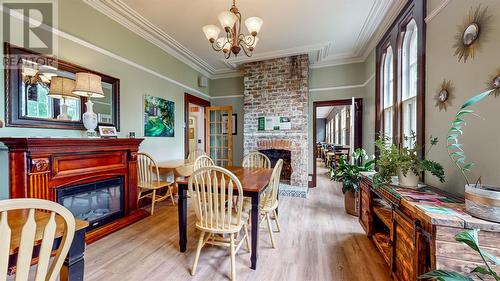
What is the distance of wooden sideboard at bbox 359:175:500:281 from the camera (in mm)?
1100

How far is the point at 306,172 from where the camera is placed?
4465 mm

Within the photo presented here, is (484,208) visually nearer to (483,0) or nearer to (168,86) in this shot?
(483,0)

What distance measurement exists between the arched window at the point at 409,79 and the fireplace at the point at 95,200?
392 cm

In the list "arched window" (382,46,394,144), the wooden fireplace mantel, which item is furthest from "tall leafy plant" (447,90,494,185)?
the wooden fireplace mantel

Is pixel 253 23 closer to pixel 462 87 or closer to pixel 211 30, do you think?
pixel 211 30

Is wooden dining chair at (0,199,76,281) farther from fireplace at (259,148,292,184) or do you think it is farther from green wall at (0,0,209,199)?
fireplace at (259,148,292,184)

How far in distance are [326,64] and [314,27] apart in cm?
163

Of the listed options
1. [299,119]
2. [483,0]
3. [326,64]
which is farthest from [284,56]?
[483,0]

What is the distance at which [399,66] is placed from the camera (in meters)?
2.83

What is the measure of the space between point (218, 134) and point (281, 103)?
1.97 metres

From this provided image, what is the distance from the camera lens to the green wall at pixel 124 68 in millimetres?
2332

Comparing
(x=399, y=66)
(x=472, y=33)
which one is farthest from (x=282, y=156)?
(x=472, y=33)

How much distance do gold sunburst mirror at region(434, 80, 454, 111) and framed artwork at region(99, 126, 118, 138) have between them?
148 inches

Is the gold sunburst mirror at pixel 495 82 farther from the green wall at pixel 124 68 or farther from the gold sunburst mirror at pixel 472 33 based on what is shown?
the green wall at pixel 124 68
